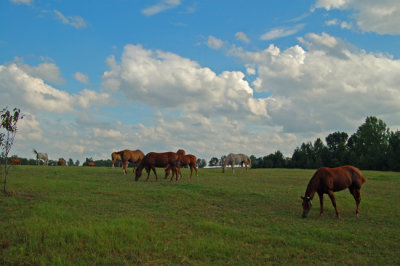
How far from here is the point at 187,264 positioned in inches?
269

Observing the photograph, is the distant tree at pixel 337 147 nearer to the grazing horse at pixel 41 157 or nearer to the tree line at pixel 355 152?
the tree line at pixel 355 152

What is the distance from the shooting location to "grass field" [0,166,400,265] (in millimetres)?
7219

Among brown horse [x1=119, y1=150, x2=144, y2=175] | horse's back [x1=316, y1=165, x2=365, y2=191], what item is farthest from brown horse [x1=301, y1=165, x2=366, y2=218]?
brown horse [x1=119, y1=150, x2=144, y2=175]

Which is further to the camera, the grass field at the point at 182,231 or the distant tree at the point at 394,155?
the distant tree at the point at 394,155

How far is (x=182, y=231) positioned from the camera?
9.00 metres

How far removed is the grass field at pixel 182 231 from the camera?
722cm

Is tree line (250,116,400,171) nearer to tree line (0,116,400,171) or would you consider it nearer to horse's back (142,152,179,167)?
tree line (0,116,400,171)

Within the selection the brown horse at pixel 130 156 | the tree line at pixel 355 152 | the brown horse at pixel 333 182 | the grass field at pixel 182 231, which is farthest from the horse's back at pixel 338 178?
the tree line at pixel 355 152

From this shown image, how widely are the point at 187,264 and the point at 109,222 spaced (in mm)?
3372

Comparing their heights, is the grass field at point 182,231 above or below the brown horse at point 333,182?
below

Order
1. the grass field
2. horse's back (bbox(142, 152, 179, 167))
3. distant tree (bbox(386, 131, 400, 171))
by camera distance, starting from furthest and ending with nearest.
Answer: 1. distant tree (bbox(386, 131, 400, 171))
2. horse's back (bbox(142, 152, 179, 167))
3. the grass field

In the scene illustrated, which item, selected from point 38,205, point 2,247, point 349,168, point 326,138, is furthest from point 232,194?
point 326,138

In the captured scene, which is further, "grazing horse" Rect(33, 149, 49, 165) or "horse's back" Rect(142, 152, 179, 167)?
"grazing horse" Rect(33, 149, 49, 165)

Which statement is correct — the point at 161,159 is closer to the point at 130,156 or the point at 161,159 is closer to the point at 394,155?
the point at 130,156
